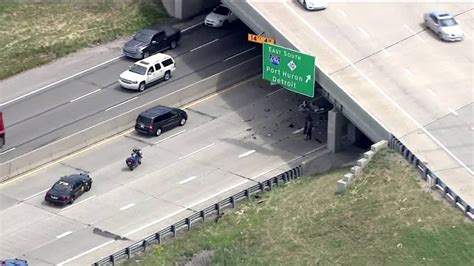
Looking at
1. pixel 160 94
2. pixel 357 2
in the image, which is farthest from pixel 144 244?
pixel 357 2

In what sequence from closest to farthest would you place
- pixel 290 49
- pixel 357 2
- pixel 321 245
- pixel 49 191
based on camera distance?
pixel 321 245
pixel 49 191
pixel 290 49
pixel 357 2

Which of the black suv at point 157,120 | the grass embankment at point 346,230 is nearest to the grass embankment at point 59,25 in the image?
the black suv at point 157,120

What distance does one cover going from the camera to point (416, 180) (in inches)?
2977

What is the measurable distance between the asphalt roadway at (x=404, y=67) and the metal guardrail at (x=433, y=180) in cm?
47

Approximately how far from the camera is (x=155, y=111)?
8462cm

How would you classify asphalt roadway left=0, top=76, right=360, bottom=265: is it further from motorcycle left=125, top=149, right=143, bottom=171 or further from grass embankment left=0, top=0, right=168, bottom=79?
grass embankment left=0, top=0, right=168, bottom=79

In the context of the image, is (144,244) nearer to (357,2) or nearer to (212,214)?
(212,214)

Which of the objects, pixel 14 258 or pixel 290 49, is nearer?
pixel 14 258

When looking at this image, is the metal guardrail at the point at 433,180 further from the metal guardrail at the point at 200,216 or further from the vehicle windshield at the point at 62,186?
the vehicle windshield at the point at 62,186

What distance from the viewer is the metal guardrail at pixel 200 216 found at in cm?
7181

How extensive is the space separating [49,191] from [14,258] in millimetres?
5793

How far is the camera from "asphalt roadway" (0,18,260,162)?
84812mm

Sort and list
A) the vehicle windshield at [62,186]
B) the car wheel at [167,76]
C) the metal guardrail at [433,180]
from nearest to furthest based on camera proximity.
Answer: the metal guardrail at [433,180], the vehicle windshield at [62,186], the car wheel at [167,76]

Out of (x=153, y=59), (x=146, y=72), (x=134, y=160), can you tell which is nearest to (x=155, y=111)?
(x=146, y=72)
